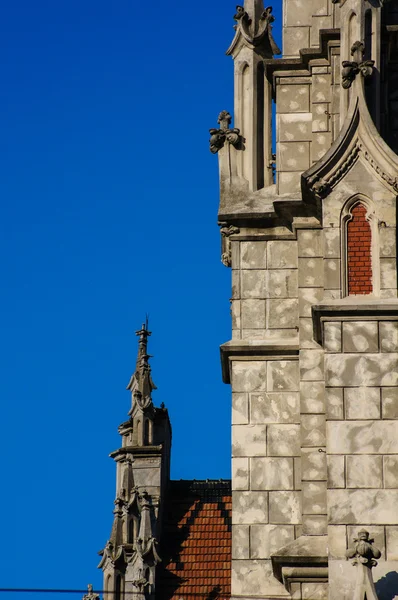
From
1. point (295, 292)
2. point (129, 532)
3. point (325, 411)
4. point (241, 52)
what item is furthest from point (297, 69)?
point (129, 532)

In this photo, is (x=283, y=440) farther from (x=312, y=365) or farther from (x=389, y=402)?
(x=389, y=402)

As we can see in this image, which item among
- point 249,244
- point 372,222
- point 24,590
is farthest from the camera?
point 249,244

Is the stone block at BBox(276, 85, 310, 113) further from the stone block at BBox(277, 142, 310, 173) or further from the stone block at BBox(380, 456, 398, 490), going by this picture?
the stone block at BBox(380, 456, 398, 490)

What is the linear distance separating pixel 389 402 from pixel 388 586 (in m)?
2.51

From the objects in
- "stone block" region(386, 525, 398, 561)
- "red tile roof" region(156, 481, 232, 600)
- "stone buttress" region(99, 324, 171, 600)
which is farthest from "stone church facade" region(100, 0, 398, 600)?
"red tile roof" region(156, 481, 232, 600)

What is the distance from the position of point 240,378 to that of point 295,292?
1.50 metres

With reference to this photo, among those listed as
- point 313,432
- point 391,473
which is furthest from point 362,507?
point 313,432

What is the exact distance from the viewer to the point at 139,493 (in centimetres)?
3756

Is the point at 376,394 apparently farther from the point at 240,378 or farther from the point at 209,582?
the point at 209,582

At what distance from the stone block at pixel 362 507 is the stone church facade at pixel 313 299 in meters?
0.02

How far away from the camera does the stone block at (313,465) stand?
29.8 metres

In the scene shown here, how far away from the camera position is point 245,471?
1198 inches

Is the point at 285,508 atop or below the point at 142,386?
below

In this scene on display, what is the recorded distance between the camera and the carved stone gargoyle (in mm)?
27000
